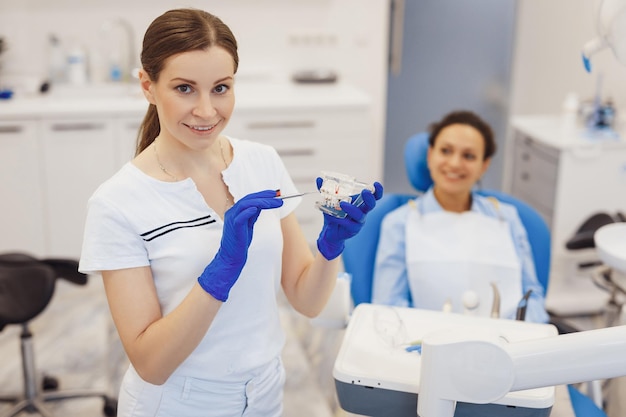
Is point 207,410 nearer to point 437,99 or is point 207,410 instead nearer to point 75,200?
point 75,200

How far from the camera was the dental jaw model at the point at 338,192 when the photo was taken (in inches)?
49.6

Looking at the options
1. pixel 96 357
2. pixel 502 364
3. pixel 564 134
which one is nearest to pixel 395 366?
pixel 502 364

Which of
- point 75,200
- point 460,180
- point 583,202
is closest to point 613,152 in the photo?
point 583,202

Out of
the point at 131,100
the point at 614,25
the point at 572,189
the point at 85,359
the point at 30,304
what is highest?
the point at 614,25

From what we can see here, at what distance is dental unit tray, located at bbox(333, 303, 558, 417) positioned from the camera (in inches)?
49.1

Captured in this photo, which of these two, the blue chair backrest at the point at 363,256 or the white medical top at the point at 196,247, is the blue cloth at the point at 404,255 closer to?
the blue chair backrest at the point at 363,256

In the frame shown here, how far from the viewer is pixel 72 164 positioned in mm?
3564

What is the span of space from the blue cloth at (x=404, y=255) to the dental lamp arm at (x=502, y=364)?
110 centimetres

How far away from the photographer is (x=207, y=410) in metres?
1.37

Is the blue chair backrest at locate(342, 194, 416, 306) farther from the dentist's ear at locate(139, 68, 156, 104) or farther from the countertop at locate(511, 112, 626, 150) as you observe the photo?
the countertop at locate(511, 112, 626, 150)

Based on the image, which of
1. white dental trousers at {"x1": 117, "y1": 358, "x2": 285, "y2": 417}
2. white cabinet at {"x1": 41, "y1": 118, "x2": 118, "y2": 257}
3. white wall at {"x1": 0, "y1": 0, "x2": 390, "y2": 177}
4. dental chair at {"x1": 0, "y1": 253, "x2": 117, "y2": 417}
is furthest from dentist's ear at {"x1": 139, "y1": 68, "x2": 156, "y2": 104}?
white wall at {"x1": 0, "y1": 0, "x2": 390, "y2": 177}

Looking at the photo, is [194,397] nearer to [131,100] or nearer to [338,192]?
[338,192]

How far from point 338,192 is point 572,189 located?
2.34 meters

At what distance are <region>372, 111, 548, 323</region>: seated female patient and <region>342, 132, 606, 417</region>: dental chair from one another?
0.04 metres
